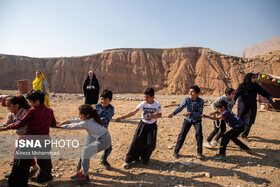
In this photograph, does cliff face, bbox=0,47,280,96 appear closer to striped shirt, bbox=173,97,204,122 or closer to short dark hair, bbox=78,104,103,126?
striped shirt, bbox=173,97,204,122

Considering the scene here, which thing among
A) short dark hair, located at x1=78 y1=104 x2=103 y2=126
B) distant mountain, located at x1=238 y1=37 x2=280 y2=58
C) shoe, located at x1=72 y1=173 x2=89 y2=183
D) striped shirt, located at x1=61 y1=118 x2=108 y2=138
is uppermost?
distant mountain, located at x1=238 y1=37 x2=280 y2=58

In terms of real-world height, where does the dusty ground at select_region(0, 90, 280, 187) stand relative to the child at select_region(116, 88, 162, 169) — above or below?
below

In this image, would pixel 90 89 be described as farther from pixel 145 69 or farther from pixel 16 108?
pixel 145 69

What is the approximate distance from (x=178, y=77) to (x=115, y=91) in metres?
10.9

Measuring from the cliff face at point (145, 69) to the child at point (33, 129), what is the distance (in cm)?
2377

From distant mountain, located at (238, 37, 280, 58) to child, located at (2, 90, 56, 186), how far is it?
148 metres

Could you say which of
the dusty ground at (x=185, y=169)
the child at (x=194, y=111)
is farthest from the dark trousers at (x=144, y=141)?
the child at (x=194, y=111)

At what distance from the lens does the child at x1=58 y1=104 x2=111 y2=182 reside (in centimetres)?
234

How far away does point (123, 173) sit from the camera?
2.80 meters

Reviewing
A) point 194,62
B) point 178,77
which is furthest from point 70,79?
point 194,62

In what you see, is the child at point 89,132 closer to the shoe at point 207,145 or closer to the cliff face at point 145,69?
the shoe at point 207,145

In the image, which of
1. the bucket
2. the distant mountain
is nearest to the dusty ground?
the bucket

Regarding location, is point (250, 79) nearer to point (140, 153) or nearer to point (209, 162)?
point (209, 162)

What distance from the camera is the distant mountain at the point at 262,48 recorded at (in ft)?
383
